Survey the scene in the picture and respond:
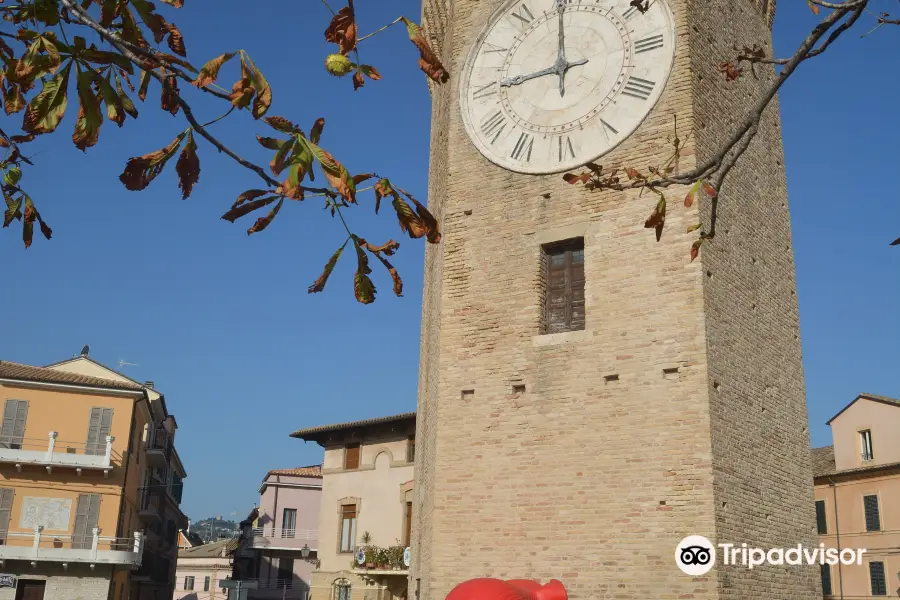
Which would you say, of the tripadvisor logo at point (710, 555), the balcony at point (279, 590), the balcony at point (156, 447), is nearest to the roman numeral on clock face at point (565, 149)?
the tripadvisor logo at point (710, 555)

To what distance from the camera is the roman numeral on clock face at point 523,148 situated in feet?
44.3

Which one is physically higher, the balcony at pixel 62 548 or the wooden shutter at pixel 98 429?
the wooden shutter at pixel 98 429

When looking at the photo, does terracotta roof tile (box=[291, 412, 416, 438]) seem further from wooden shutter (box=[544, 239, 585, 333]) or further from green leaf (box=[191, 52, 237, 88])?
green leaf (box=[191, 52, 237, 88])

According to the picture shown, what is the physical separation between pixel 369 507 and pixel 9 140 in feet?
69.7

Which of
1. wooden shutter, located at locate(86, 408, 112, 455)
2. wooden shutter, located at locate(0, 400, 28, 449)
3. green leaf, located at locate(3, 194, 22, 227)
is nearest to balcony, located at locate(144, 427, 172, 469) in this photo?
wooden shutter, located at locate(86, 408, 112, 455)

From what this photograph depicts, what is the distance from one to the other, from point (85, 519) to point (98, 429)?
261cm

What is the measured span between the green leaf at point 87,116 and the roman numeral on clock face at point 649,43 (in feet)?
34.5

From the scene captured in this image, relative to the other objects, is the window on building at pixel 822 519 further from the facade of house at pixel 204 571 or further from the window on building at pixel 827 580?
the facade of house at pixel 204 571

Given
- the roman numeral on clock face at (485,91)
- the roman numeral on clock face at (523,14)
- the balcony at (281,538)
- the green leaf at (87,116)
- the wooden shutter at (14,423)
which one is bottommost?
the green leaf at (87,116)

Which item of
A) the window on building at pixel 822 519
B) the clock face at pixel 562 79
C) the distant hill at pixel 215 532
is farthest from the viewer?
the distant hill at pixel 215 532

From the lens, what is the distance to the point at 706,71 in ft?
43.1

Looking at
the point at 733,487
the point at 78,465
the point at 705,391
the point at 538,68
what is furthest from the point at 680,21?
the point at 78,465

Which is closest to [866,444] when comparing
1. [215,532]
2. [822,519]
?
[822,519]

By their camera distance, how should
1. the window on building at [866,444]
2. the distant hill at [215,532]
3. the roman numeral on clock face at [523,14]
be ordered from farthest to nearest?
the distant hill at [215,532]
the window on building at [866,444]
the roman numeral on clock face at [523,14]
